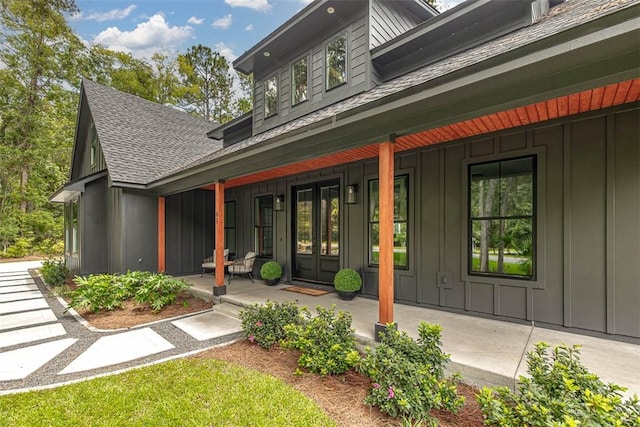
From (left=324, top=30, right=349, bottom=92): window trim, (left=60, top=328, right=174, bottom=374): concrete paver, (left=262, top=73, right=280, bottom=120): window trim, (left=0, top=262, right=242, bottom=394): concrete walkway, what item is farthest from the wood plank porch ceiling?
(left=60, top=328, right=174, bottom=374): concrete paver

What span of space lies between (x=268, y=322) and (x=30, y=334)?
3.54 m

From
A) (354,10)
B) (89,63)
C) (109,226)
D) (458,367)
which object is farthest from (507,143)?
(89,63)

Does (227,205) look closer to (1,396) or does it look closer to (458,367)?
(1,396)

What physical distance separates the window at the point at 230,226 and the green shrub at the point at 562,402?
24.2 ft

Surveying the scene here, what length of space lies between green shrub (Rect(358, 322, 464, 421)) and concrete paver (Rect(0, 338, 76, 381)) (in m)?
3.53

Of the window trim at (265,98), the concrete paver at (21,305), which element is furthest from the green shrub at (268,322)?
the concrete paver at (21,305)

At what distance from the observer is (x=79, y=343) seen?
13.0 ft

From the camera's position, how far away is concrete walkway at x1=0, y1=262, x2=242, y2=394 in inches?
124

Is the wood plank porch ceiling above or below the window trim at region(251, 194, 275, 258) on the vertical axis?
above

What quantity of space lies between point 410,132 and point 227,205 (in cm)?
673

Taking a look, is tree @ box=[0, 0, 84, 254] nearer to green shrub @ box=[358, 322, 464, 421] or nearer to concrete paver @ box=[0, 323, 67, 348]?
concrete paver @ box=[0, 323, 67, 348]

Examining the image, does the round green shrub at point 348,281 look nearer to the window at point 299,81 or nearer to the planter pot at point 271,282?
the planter pot at point 271,282

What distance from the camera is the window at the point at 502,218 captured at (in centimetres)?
381

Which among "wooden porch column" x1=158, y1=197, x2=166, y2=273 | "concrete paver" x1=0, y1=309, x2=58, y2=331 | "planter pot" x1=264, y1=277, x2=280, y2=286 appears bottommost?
"concrete paver" x1=0, y1=309, x2=58, y2=331
